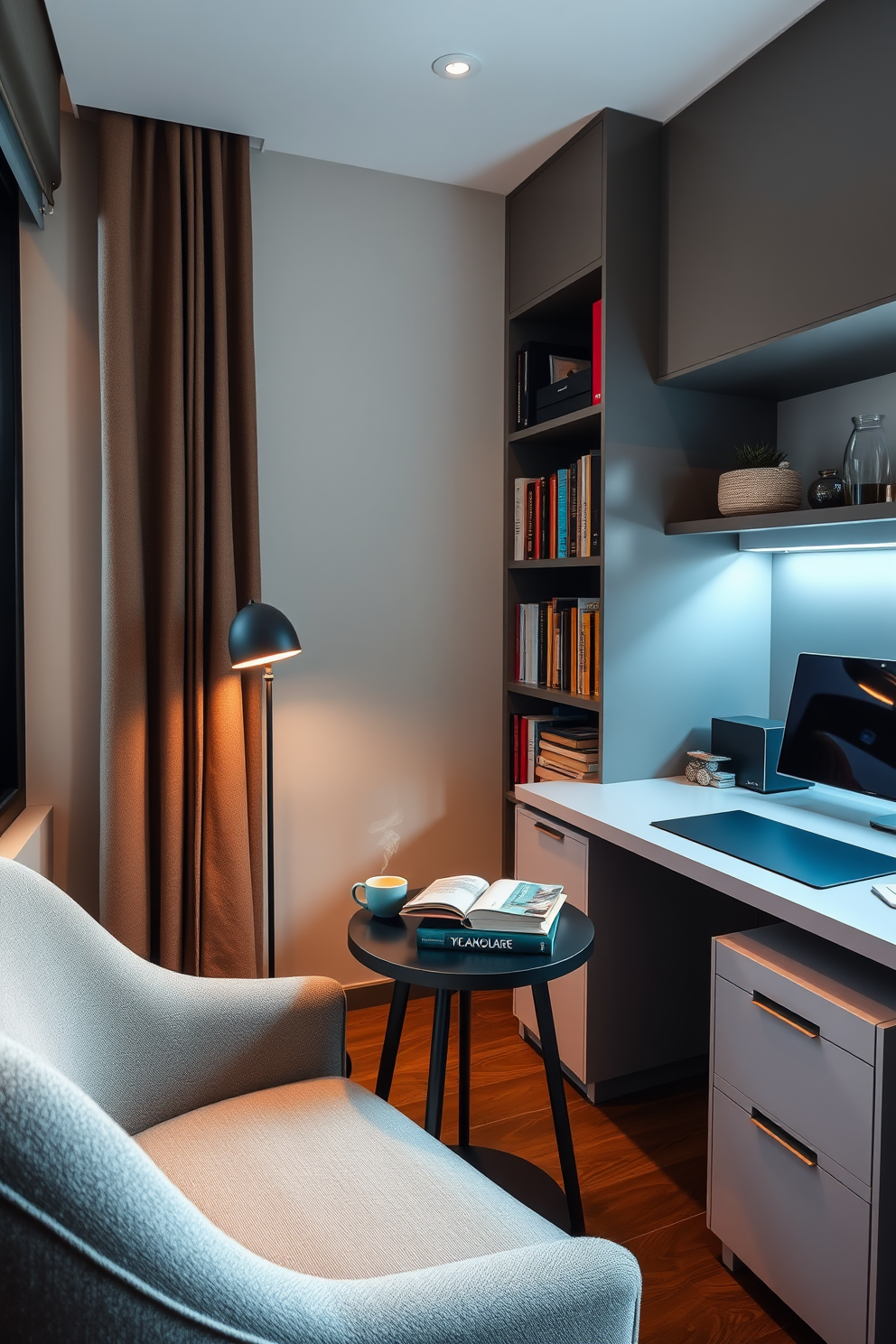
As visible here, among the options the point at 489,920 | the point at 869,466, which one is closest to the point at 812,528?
the point at 869,466

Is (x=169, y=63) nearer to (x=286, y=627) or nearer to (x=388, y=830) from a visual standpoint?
(x=286, y=627)

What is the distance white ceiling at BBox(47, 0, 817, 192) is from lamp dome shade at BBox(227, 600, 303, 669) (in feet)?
4.17

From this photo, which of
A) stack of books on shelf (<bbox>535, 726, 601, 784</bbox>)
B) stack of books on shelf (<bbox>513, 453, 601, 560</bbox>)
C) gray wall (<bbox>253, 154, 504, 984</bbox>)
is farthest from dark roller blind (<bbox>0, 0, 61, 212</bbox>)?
stack of books on shelf (<bbox>535, 726, 601, 784</bbox>)

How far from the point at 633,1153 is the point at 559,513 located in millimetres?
1671

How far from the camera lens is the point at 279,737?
259 cm

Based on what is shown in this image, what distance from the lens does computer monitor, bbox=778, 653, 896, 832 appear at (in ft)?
6.34

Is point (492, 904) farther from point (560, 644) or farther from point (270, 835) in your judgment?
point (560, 644)

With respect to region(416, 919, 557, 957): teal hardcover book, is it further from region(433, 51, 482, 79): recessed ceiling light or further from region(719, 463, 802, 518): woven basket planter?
region(433, 51, 482, 79): recessed ceiling light

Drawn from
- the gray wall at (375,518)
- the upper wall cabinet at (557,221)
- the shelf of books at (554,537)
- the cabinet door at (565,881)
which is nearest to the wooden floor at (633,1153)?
the cabinet door at (565,881)

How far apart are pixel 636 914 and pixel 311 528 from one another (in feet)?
4.63

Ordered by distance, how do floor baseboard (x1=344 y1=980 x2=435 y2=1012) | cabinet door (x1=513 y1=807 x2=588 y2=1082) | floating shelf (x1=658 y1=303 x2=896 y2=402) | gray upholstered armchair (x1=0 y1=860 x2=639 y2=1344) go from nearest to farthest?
gray upholstered armchair (x1=0 y1=860 x2=639 y2=1344), floating shelf (x1=658 y1=303 x2=896 y2=402), cabinet door (x1=513 y1=807 x2=588 y2=1082), floor baseboard (x1=344 y1=980 x2=435 y2=1012)

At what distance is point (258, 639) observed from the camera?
2.03m

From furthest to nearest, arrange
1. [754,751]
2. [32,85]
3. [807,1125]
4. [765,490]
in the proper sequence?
[754,751] < [765,490] < [32,85] < [807,1125]

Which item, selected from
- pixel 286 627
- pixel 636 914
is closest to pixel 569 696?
pixel 636 914
